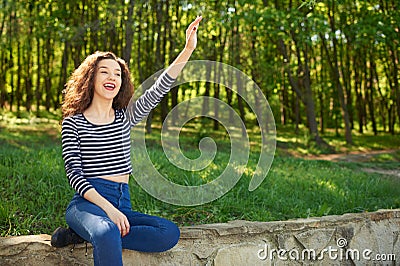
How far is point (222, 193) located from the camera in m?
5.23

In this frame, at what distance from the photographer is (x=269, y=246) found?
371 centimetres

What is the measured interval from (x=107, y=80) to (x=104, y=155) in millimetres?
480

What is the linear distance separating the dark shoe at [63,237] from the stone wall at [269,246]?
115 mm

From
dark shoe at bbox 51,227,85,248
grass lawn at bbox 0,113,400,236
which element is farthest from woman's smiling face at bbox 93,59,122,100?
grass lawn at bbox 0,113,400,236

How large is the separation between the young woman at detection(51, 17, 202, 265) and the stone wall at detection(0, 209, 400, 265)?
0.66ft

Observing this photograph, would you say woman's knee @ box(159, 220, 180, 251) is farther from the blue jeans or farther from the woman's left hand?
the woman's left hand

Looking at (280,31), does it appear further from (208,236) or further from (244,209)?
(208,236)

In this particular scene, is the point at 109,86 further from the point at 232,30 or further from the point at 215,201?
the point at 232,30

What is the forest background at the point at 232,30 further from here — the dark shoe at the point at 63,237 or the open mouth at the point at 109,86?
the dark shoe at the point at 63,237

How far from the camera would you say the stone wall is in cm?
308

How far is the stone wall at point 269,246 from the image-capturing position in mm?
3084

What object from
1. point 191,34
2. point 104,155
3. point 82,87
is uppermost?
point 191,34

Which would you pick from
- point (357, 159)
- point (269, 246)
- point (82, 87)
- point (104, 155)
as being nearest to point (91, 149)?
point (104, 155)

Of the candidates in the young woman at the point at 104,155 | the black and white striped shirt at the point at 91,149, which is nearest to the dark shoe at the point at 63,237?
the young woman at the point at 104,155
